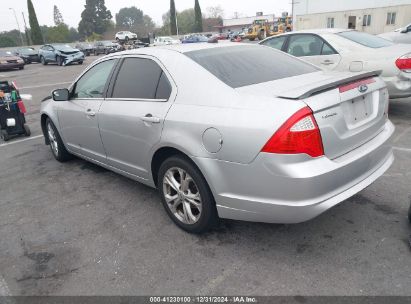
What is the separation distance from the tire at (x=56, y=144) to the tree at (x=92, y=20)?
334 ft

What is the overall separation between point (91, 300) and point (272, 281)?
1.29m

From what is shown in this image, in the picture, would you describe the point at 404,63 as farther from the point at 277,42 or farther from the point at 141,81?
the point at 141,81

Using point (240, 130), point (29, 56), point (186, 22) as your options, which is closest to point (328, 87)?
point (240, 130)

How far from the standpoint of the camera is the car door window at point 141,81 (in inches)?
131

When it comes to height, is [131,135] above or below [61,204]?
above

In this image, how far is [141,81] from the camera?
3.58 meters

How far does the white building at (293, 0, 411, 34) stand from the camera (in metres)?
39.7

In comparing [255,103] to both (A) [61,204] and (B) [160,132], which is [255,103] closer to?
(B) [160,132]

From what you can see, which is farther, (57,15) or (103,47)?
(57,15)

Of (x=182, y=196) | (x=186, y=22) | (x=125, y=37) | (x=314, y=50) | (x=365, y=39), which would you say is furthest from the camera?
(x=186, y=22)

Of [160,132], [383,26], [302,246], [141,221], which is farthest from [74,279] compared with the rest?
[383,26]

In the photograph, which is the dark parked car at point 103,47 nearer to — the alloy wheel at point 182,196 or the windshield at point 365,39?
the windshield at point 365,39

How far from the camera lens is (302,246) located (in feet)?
9.75

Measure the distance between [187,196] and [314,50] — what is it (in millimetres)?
4647
